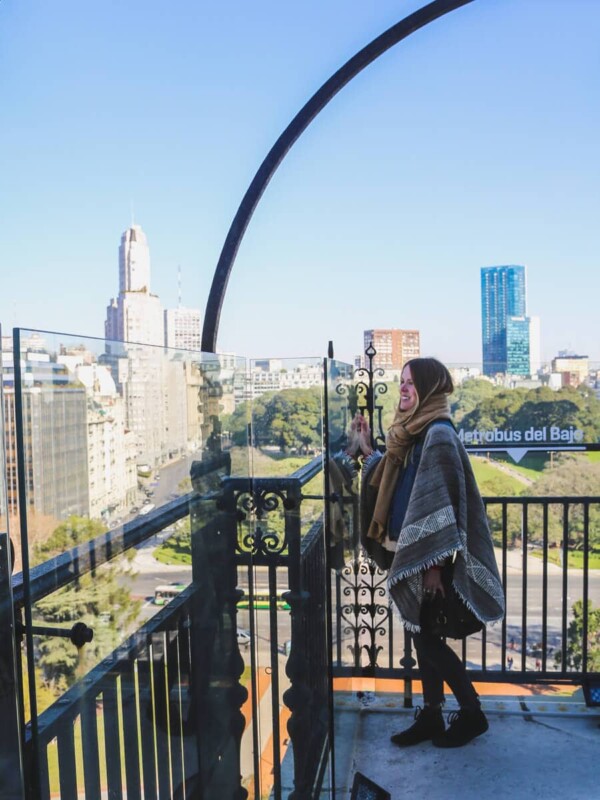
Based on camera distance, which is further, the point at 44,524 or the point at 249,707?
the point at 249,707

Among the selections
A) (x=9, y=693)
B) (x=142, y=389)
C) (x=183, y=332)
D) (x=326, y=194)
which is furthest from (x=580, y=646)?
(x=326, y=194)

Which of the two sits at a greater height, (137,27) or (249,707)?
(137,27)

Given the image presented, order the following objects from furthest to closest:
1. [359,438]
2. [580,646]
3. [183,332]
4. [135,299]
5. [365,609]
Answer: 1. [135,299]
2. [183,332]
3. [580,646]
4. [365,609]
5. [359,438]

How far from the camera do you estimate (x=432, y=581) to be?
109 inches

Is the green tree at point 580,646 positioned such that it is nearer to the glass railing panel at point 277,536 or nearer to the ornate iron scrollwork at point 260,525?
the glass railing panel at point 277,536

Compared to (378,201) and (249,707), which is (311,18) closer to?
(249,707)

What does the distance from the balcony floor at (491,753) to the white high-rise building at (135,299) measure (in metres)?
26.0

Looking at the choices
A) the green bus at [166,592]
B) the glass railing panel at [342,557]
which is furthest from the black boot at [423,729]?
the green bus at [166,592]

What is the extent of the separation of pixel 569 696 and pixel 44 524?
3350mm

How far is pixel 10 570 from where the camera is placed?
0.81m

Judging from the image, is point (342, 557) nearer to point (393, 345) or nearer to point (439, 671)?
point (439, 671)

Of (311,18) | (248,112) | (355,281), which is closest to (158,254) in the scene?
(355,281)

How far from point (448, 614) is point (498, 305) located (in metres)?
55.1

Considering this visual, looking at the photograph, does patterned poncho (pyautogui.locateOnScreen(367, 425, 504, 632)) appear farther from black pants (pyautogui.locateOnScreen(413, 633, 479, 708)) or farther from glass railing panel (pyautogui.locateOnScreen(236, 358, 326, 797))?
glass railing panel (pyautogui.locateOnScreen(236, 358, 326, 797))
